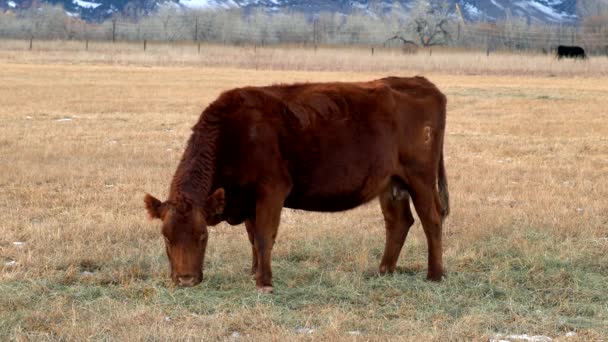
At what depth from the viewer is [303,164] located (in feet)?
22.2

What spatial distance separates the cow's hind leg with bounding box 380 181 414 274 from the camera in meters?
7.42

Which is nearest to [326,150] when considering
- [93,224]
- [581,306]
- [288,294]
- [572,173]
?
[288,294]

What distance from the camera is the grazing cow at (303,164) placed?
6328 mm

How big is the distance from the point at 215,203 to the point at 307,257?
1.84 metres

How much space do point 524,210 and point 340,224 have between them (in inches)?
91.1

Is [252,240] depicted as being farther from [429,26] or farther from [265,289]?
[429,26]

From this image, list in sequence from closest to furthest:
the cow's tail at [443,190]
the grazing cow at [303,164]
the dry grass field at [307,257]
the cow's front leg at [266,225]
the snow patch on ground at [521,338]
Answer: the snow patch on ground at [521,338], the dry grass field at [307,257], the grazing cow at [303,164], the cow's front leg at [266,225], the cow's tail at [443,190]

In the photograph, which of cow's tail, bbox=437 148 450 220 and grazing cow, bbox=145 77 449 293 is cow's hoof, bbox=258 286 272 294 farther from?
cow's tail, bbox=437 148 450 220

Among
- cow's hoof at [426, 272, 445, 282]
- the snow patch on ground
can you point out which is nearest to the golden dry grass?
cow's hoof at [426, 272, 445, 282]

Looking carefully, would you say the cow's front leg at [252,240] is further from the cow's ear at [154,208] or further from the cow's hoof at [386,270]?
the cow's hoof at [386,270]

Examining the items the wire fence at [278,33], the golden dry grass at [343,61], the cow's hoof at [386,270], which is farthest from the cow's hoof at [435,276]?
the wire fence at [278,33]

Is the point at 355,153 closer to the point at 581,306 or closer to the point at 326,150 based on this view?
the point at 326,150

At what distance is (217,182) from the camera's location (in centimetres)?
654

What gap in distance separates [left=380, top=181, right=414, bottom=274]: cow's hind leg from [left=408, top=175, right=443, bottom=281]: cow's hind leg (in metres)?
0.17
